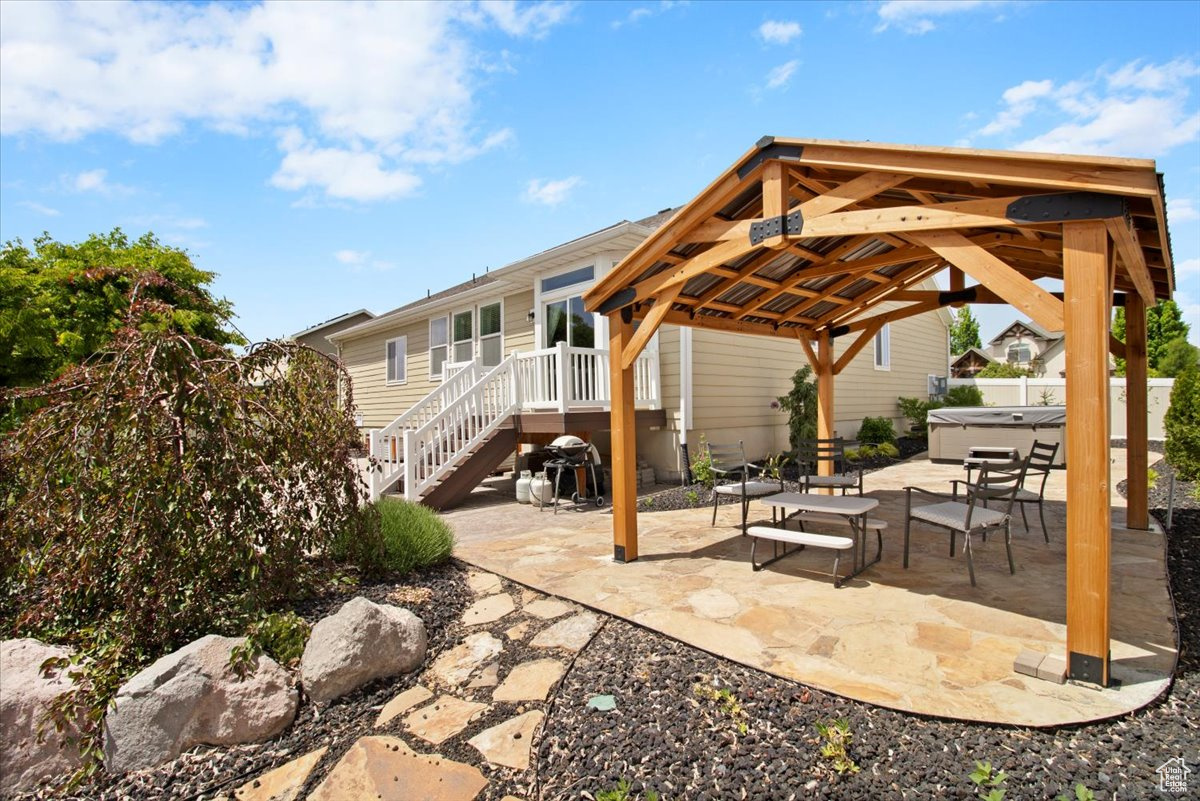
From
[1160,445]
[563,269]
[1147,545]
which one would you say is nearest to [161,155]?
[563,269]

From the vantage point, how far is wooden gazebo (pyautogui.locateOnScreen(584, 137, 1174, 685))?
9.62ft

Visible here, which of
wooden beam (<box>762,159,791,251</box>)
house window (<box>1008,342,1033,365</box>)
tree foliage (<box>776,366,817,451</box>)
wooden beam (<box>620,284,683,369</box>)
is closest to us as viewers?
wooden beam (<box>762,159,791,251</box>)

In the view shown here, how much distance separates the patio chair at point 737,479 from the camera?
6299 millimetres

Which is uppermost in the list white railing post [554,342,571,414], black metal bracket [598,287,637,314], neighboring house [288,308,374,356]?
neighboring house [288,308,374,356]

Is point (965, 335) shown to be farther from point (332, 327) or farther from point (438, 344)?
point (332, 327)

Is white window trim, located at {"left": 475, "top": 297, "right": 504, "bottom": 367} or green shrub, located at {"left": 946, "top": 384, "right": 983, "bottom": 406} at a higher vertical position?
white window trim, located at {"left": 475, "top": 297, "right": 504, "bottom": 367}

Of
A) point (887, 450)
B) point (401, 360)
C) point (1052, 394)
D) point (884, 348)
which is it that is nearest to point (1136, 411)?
point (887, 450)

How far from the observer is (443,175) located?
32.5ft

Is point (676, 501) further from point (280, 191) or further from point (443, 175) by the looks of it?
point (280, 191)

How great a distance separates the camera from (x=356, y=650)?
3.31m

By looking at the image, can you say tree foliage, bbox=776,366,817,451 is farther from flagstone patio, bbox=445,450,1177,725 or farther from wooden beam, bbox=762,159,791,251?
wooden beam, bbox=762,159,791,251

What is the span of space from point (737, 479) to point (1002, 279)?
6.79m

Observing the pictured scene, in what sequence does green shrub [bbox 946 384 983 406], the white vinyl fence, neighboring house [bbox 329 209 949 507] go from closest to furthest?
neighboring house [bbox 329 209 949 507] → the white vinyl fence → green shrub [bbox 946 384 983 406]

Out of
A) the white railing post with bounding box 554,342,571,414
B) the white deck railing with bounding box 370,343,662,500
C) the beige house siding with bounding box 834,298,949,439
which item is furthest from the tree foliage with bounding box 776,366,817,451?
the white railing post with bounding box 554,342,571,414
